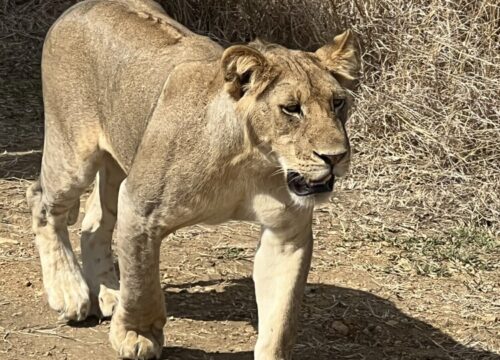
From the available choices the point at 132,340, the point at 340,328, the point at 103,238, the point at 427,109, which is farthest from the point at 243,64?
the point at 427,109

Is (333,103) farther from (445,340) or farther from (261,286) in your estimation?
(445,340)

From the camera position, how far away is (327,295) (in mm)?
5699

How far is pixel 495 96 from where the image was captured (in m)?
7.23

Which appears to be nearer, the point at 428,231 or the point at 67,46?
the point at 67,46

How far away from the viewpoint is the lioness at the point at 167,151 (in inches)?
156

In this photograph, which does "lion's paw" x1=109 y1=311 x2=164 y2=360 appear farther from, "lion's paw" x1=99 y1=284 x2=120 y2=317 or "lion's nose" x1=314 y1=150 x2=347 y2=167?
"lion's nose" x1=314 y1=150 x2=347 y2=167

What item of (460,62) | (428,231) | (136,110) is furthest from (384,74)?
(136,110)

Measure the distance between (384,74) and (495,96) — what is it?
2.53 feet

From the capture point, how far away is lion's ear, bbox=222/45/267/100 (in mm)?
3947

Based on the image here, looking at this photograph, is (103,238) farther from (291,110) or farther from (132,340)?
(291,110)

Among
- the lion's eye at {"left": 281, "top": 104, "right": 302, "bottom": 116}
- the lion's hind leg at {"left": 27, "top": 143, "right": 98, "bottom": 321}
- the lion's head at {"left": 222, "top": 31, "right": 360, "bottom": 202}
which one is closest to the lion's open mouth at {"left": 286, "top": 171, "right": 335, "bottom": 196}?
the lion's head at {"left": 222, "top": 31, "right": 360, "bottom": 202}

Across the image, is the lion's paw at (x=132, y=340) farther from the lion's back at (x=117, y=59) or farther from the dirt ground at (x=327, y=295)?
the lion's back at (x=117, y=59)

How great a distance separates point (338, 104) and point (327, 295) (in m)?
1.86

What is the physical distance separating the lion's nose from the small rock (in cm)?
159
